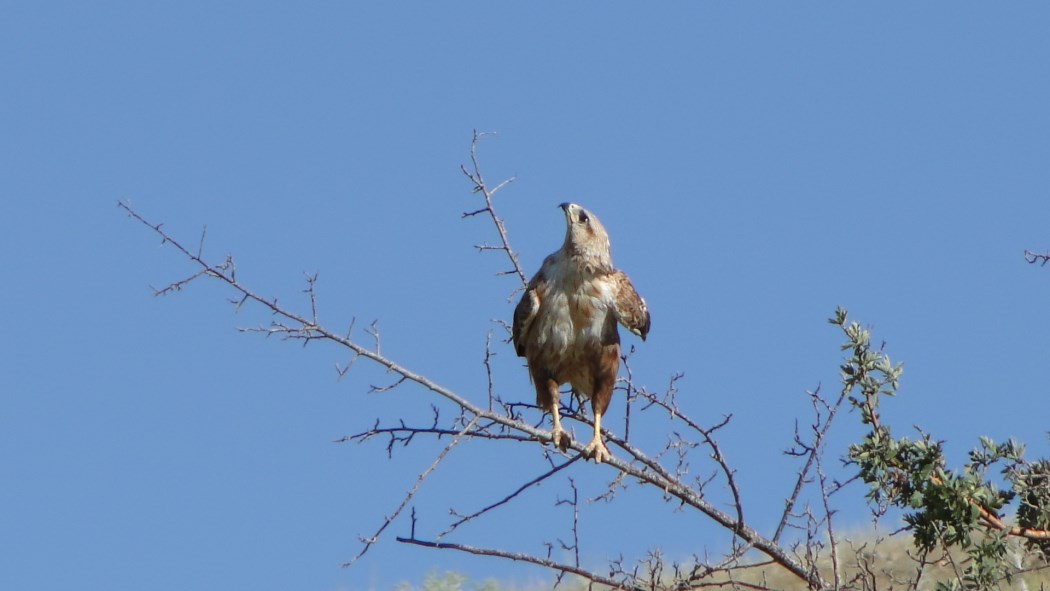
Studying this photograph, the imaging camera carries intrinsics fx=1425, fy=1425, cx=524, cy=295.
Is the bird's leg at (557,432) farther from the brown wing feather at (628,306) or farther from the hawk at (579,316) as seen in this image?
the brown wing feather at (628,306)

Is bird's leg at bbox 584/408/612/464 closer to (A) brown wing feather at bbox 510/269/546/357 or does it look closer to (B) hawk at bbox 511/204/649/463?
(B) hawk at bbox 511/204/649/463

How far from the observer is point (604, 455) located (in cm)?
615

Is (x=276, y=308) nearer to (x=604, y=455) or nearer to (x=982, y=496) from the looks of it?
(x=604, y=455)

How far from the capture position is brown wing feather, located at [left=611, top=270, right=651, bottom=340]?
22.1ft

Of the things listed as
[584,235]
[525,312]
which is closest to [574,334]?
[525,312]

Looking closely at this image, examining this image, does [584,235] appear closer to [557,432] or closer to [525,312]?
[525,312]

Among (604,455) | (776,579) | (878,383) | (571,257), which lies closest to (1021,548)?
(878,383)

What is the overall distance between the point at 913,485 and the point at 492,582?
633 cm

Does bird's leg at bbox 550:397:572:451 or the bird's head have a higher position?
the bird's head

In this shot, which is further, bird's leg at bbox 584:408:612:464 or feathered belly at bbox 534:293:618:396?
feathered belly at bbox 534:293:618:396

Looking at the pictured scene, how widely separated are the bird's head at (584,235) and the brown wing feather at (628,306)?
0.10 meters

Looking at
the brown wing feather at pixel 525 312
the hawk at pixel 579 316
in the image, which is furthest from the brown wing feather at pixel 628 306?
the brown wing feather at pixel 525 312

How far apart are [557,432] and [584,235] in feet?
3.10

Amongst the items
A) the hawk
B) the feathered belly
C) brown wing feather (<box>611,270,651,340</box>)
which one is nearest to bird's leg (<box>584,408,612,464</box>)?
the hawk
